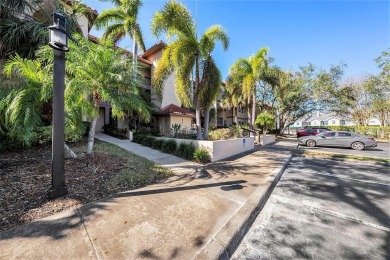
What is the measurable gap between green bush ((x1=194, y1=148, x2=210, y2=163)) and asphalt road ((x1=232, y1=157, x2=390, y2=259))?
3240 mm

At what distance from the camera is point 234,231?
9.04ft

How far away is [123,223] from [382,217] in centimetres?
486

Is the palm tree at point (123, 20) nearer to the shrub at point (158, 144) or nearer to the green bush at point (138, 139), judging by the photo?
the green bush at point (138, 139)

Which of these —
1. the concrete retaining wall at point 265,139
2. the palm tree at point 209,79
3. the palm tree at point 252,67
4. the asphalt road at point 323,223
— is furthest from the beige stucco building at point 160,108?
the asphalt road at point 323,223

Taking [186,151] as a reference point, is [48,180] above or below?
below

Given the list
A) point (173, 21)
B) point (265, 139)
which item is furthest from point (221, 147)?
point (265, 139)

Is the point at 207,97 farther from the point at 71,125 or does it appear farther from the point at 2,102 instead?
the point at 2,102

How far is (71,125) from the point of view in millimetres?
5539

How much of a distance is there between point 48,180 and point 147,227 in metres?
3.14

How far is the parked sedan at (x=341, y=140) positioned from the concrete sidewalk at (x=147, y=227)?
43.4 ft

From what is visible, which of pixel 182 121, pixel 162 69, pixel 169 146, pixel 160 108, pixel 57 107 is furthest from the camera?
pixel 182 121

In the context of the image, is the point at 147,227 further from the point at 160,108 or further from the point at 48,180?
the point at 160,108

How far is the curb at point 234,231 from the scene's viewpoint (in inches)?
91.4

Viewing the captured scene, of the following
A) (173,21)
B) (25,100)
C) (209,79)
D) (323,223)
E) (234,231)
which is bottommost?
(323,223)
